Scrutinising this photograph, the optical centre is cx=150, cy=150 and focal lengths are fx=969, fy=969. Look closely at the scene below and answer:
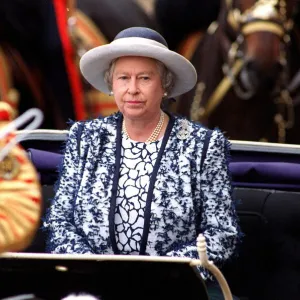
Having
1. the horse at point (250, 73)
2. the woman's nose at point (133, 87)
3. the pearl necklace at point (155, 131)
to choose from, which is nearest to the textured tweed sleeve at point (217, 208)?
the pearl necklace at point (155, 131)

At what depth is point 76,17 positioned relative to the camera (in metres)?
4.42

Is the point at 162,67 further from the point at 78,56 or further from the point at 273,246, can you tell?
the point at 78,56

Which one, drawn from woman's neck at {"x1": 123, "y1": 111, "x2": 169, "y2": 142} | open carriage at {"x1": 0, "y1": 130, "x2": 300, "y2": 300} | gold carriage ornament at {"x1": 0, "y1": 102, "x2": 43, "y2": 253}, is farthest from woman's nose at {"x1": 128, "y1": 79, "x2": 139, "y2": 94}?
gold carriage ornament at {"x1": 0, "y1": 102, "x2": 43, "y2": 253}

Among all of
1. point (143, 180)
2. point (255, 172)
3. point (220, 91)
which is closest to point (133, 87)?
point (143, 180)

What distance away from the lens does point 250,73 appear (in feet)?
14.3

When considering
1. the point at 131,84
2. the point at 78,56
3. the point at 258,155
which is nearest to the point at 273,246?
the point at 258,155

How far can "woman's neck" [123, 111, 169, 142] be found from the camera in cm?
279

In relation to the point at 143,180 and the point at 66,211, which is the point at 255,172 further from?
the point at 66,211

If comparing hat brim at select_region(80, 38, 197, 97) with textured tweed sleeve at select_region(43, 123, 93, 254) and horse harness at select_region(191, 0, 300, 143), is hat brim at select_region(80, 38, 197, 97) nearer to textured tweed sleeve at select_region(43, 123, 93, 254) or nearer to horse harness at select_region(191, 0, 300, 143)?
textured tweed sleeve at select_region(43, 123, 93, 254)

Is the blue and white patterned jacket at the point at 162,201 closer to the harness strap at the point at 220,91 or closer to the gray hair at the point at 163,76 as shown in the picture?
the gray hair at the point at 163,76

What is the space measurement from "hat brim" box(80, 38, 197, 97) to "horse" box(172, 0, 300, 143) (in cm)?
146

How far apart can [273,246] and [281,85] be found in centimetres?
133

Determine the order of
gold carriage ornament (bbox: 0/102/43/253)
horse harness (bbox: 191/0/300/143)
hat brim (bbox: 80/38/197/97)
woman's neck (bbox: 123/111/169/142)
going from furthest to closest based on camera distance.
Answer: horse harness (bbox: 191/0/300/143) → woman's neck (bbox: 123/111/169/142) → hat brim (bbox: 80/38/197/97) → gold carriage ornament (bbox: 0/102/43/253)

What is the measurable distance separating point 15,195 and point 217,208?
85 cm
